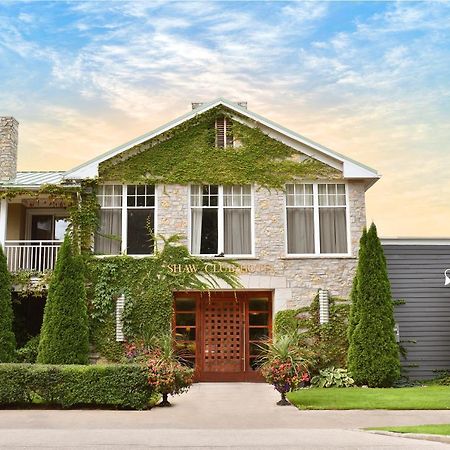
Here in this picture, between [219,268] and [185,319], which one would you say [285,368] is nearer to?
[219,268]

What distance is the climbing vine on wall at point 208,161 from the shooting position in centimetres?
1986

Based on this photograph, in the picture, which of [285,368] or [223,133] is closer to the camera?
[285,368]

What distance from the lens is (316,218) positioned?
19828 millimetres

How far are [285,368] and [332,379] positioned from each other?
3.85m

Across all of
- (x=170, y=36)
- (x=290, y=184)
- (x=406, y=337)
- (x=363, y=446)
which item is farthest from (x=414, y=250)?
(x=363, y=446)

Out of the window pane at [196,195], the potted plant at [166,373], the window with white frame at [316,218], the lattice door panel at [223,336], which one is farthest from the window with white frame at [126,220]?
the potted plant at [166,373]

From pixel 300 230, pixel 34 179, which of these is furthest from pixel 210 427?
pixel 34 179

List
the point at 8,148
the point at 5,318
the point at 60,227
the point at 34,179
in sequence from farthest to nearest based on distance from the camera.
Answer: the point at 8,148 < the point at 60,227 < the point at 34,179 < the point at 5,318

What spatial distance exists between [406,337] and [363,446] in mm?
10401

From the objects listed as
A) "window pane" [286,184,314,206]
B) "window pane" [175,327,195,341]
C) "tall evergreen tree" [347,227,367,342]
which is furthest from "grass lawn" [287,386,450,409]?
"window pane" [286,184,314,206]

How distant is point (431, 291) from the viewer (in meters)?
19.8

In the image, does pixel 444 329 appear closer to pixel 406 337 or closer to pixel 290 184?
pixel 406 337

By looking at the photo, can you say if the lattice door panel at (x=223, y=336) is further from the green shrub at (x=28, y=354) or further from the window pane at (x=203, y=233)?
the green shrub at (x=28, y=354)

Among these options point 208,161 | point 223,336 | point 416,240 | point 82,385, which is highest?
point 208,161
